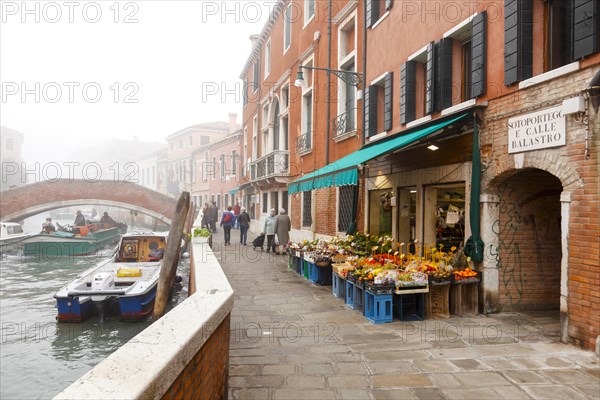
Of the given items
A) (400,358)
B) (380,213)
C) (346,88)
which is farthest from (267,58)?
(400,358)

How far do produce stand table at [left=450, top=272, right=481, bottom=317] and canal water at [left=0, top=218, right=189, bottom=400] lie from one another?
610cm

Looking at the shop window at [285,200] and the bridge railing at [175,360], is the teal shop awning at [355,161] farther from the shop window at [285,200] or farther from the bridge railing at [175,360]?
the shop window at [285,200]

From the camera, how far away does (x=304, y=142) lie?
14.0 m

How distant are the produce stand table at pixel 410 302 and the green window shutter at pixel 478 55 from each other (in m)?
2.93

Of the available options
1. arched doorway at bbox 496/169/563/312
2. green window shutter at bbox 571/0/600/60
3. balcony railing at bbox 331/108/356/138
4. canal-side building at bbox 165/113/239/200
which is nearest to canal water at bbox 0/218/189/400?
balcony railing at bbox 331/108/356/138

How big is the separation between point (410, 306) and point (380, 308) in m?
0.55

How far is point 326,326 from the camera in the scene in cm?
539

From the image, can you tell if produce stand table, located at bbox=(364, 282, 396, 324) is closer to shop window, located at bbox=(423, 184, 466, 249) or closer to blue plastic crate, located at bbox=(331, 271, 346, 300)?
blue plastic crate, located at bbox=(331, 271, 346, 300)

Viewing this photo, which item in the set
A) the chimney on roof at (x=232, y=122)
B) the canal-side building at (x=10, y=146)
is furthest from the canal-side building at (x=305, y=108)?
the canal-side building at (x=10, y=146)

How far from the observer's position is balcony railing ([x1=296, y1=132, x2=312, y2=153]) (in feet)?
44.9

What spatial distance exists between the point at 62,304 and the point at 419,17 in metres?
9.40

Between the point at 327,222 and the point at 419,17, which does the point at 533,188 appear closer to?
the point at 419,17

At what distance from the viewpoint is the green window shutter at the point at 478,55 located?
5922mm

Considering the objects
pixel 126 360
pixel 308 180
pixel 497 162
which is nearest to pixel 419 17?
pixel 497 162
